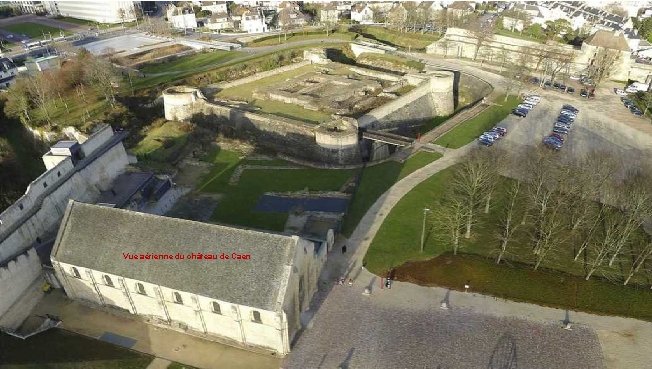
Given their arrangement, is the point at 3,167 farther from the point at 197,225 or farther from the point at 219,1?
the point at 219,1

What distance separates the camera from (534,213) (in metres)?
43.4

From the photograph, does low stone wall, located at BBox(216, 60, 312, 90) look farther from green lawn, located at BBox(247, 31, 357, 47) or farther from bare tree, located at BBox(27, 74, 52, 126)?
bare tree, located at BBox(27, 74, 52, 126)

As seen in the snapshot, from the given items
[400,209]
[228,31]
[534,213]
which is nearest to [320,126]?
[400,209]

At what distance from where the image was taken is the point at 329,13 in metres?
A: 151

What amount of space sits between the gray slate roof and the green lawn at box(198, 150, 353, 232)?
13316 millimetres

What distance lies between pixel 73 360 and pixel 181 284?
9.33 meters

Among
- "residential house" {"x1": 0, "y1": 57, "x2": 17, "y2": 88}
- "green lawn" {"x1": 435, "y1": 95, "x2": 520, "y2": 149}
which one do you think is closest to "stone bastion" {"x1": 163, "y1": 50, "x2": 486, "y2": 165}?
"green lawn" {"x1": 435, "y1": 95, "x2": 520, "y2": 149}

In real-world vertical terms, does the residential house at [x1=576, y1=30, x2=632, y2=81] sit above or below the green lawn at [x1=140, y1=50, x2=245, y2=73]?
above

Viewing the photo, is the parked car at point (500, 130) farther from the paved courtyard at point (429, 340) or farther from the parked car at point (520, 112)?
the paved courtyard at point (429, 340)

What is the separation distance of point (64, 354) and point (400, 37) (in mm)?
105224

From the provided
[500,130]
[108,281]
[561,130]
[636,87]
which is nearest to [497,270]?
[500,130]

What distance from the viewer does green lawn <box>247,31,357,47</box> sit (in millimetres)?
113500

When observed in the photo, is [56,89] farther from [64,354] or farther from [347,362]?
[347,362]

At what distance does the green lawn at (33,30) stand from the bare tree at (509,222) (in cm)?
14344
